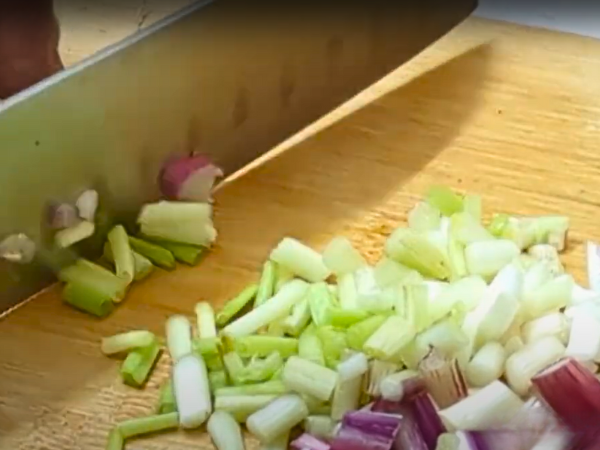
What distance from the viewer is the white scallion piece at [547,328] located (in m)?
0.99

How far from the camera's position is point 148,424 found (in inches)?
36.1

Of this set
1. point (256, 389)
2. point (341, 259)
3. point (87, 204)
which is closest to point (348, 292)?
point (341, 259)

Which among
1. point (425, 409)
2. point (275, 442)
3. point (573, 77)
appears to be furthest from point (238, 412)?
point (573, 77)

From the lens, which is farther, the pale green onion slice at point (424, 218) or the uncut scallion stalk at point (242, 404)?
the pale green onion slice at point (424, 218)

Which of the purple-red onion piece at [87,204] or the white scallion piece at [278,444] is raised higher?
the purple-red onion piece at [87,204]

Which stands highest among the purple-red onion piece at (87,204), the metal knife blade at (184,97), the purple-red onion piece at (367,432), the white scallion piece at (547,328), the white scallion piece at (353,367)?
the metal knife blade at (184,97)

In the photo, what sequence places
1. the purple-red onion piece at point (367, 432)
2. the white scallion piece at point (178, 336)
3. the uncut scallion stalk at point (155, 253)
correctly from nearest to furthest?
the purple-red onion piece at point (367, 432), the white scallion piece at point (178, 336), the uncut scallion stalk at point (155, 253)

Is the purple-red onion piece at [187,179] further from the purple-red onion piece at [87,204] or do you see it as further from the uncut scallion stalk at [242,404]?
the uncut scallion stalk at [242,404]

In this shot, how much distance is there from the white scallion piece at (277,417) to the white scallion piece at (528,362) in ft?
0.58

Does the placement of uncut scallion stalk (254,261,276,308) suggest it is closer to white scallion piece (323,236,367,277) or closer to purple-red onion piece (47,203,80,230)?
white scallion piece (323,236,367,277)

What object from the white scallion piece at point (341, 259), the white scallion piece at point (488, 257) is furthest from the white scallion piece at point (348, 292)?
the white scallion piece at point (488, 257)

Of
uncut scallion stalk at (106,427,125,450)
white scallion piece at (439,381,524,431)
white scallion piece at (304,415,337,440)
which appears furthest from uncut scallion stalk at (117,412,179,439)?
white scallion piece at (439,381,524,431)

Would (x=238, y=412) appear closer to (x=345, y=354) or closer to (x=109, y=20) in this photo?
(x=345, y=354)

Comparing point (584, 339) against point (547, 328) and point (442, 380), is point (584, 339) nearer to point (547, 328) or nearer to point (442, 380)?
point (547, 328)
